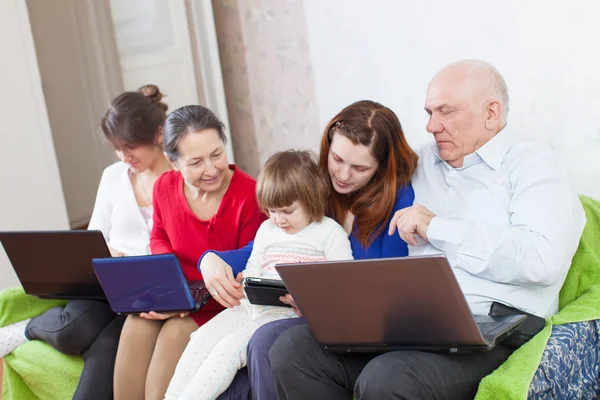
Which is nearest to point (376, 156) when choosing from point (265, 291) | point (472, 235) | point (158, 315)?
point (472, 235)

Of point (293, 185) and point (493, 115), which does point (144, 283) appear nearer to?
point (293, 185)

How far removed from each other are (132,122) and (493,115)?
3.81 feet

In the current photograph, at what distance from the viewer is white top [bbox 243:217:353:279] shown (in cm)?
191

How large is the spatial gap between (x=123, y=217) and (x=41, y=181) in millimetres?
1006

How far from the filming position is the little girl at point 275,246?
72.6 inches

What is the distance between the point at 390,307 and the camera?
1.46 metres

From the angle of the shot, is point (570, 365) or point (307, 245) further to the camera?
point (307, 245)

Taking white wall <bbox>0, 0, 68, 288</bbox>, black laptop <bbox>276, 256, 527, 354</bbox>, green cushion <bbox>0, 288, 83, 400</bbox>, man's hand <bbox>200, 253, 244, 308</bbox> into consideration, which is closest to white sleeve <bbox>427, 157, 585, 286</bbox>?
black laptop <bbox>276, 256, 527, 354</bbox>

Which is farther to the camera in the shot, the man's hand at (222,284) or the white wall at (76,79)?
the white wall at (76,79)

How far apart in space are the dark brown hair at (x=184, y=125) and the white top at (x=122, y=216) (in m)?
0.41

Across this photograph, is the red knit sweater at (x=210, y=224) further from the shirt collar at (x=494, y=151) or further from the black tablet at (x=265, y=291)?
the shirt collar at (x=494, y=151)

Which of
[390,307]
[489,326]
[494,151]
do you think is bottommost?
[489,326]

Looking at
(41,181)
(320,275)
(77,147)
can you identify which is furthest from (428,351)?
(77,147)

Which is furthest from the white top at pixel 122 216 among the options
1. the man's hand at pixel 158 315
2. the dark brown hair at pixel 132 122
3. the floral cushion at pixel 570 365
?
the floral cushion at pixel 570 365
